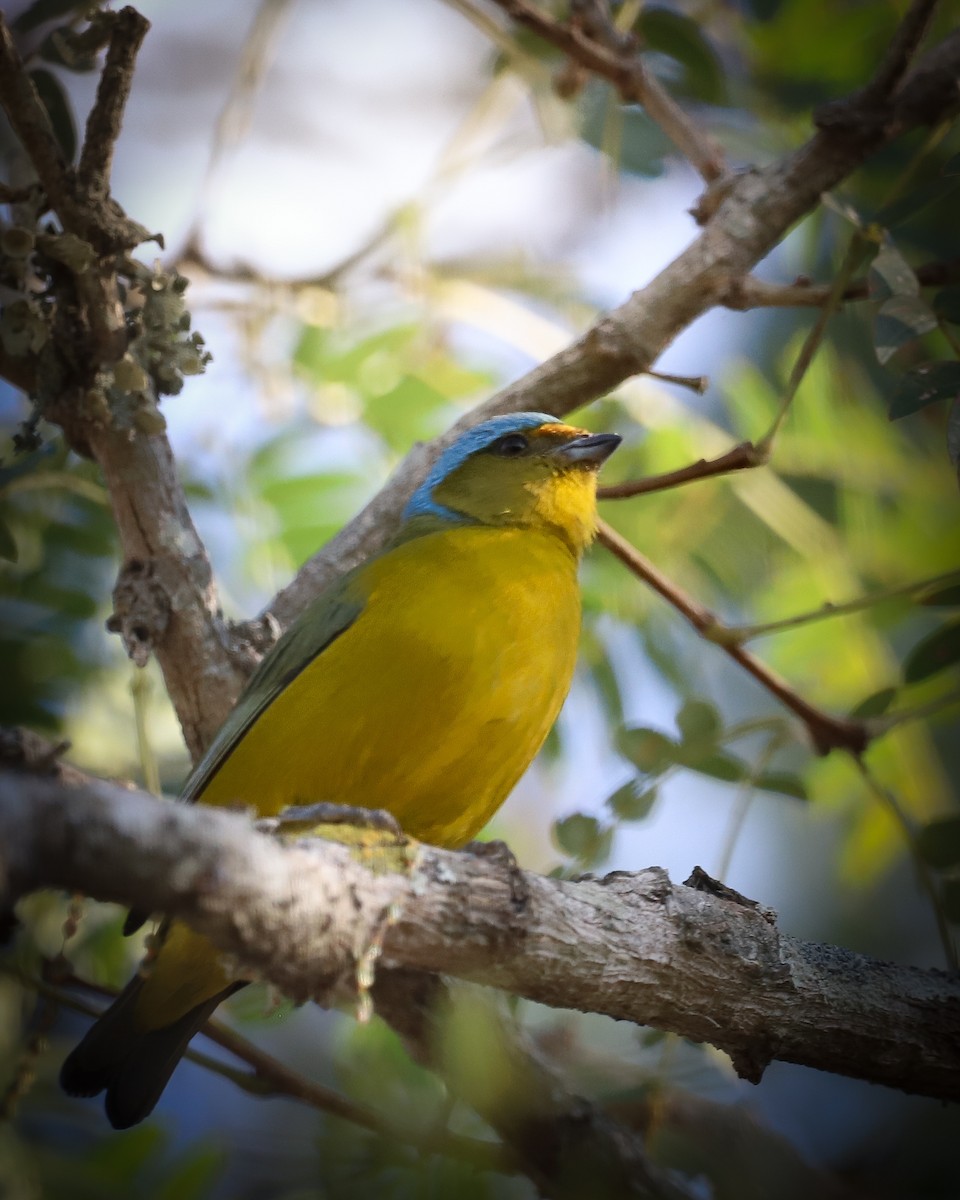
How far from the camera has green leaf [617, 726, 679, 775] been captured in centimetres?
333

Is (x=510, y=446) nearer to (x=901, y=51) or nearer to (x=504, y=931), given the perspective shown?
(x=901, y=51)

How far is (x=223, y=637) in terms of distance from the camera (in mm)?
3250

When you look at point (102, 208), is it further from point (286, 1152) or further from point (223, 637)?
point (286, 1152)

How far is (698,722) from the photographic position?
10.9ft

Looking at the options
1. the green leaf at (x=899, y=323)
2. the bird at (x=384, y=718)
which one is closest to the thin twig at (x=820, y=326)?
the green leaf at (x=899, y=323)

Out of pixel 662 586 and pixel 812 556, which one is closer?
pixel 662 586

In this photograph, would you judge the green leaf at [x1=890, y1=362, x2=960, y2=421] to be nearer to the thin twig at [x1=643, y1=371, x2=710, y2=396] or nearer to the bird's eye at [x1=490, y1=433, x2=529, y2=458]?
the thin twig at [x1=643, y1=371, x2=710, y2=396]

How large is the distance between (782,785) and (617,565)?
1.04 meters

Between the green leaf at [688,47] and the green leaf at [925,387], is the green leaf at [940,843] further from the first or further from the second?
the green leaf at [688,47]

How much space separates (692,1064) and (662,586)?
5.55ft

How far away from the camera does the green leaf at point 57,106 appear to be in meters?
3.33

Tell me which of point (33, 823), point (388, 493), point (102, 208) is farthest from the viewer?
point (388, 493)

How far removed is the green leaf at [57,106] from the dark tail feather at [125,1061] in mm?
2171

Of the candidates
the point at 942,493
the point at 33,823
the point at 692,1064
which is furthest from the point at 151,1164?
the point at 942,493
